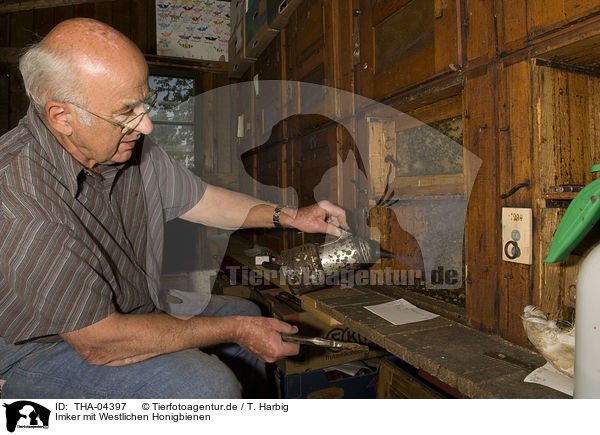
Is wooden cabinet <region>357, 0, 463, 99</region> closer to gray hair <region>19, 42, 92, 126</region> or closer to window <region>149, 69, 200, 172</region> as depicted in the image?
gray hair <region>19, 42, 92, 126</region>

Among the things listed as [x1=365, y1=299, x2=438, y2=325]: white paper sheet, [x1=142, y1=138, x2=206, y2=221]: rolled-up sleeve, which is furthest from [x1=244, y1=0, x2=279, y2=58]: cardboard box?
[x1=365, y1=299, x2=438, y2=325]: white paper sheet

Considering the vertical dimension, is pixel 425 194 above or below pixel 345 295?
above

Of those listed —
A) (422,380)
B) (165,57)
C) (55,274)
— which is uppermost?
(165,57)

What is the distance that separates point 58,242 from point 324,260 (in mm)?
966

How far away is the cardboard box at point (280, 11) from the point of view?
250 centimetres

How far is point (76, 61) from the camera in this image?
116 centimetres

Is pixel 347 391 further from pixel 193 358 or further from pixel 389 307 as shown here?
pixel 193 358

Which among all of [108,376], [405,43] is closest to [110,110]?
[108,376]

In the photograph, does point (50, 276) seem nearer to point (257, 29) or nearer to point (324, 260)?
point (324, 260)

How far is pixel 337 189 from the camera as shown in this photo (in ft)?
6.72

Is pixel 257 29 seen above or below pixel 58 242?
above

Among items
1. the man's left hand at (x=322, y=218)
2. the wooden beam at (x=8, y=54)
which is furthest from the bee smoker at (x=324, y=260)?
the wooden beam at (x=8, y=54)
